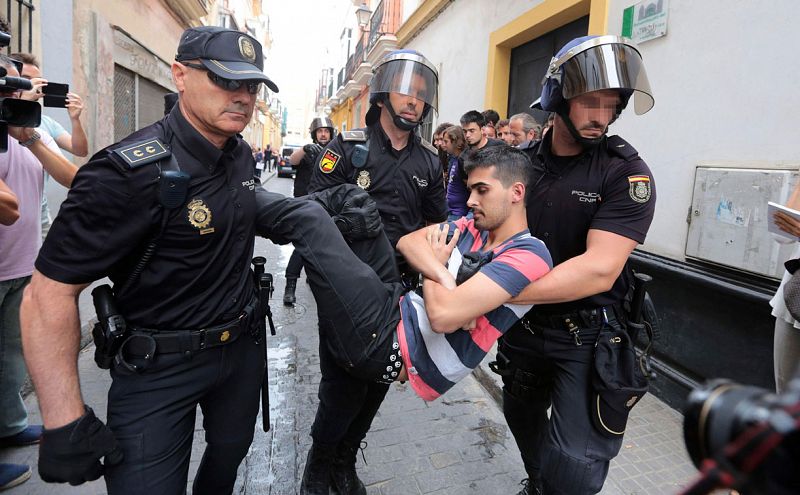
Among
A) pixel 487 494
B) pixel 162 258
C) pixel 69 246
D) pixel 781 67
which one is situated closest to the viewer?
pixel 69 246

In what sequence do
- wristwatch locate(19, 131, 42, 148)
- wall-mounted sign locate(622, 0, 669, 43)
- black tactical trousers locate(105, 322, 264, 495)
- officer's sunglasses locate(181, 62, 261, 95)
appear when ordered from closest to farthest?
black tactical trousers locate(105, 322, 264, 495), officer's sunglasses locate(181, 62, 261, 95), wristwatch locate(19, 131, 42, 148), wall-mounted sign locate(622, 0, 669, 43)

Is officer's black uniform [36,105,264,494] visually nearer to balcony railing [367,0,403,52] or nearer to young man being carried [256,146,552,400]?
young man being carried [256,146,552,400]

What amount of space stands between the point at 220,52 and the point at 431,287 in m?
1.09

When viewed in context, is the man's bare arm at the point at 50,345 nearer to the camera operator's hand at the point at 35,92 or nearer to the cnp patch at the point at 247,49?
the cnp patch at the point at 247,49

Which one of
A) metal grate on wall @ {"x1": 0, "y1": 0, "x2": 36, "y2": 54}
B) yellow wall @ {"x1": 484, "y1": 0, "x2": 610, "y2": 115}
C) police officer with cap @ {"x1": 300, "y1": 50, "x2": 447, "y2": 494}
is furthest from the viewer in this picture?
yellow wall @ {"x1": 484, "y1": 0, "x2": 610, "y2": 115}

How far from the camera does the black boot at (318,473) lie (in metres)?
2.27

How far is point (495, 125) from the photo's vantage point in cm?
553

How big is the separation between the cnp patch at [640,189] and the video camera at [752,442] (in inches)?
54.1

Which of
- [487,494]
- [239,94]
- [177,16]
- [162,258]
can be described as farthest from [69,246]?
[177,16]

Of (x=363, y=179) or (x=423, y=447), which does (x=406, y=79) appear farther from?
(x=423, y=447)

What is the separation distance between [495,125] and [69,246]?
491cm

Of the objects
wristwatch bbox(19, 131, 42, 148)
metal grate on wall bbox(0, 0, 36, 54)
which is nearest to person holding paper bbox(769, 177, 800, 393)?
wristwatch bbox(19, 131, 42, 148)

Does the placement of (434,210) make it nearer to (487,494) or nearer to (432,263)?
(432,263)

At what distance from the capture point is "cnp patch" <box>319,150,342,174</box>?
248 cm
